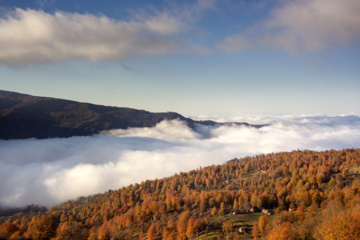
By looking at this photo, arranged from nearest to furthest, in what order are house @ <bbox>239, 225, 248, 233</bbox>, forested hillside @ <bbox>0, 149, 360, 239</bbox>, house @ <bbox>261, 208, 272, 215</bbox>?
forested hillside @ <bbox>0, 149, 360, 239</bbox> → house @ <bbox>239, 225, 248, 233</bbox> → house @ <bbox>261, 208, 272, 215</bbox>

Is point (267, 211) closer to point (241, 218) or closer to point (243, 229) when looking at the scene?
point (241, 218)

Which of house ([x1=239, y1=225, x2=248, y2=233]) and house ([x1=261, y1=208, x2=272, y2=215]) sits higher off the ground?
house ([x1=261, y1=208, x2=272, y2=215])

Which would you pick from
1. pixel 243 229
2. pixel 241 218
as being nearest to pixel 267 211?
pixel 241 218

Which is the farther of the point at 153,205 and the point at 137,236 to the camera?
the point at 153,205

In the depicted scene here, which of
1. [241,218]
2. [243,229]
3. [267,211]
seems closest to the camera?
[243,229]

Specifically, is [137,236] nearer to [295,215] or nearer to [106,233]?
[106,233]

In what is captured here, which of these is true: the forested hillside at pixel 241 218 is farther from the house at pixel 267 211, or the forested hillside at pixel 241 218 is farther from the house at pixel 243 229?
the house at pixel 267 211

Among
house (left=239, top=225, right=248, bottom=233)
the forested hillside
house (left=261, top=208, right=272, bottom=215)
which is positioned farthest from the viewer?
house (left=261, top=208, right=272, bottom=215)

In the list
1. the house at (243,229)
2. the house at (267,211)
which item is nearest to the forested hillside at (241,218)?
the house at (243,229)

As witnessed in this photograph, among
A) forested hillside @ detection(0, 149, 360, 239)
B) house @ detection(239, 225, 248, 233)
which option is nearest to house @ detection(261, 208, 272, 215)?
forested hillside @ detection(0, 149, 360, 239)

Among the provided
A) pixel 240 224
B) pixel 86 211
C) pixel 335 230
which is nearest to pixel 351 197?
pixel 240 224

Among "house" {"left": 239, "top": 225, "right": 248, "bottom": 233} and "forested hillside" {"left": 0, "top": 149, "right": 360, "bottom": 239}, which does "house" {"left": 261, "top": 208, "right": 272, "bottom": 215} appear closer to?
"forested hillside" {"left": 0, "top": 149, "right": 360, "bottom": 239}
